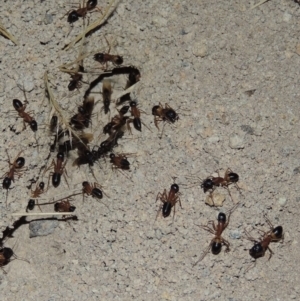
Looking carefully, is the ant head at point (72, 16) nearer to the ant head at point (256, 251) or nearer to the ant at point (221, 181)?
the ant at point (221, 181)

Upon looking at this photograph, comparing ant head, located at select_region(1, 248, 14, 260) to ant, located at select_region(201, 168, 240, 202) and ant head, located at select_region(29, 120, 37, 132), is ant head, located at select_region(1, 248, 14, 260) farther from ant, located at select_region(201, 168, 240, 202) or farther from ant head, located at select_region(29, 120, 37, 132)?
ant, located at select_region(201, 168, 240, 202)

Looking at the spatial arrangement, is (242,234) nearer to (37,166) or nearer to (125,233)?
(125,233)

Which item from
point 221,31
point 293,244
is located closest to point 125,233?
point 293,244

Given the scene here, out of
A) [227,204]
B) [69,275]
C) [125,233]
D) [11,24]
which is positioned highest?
[11,24]

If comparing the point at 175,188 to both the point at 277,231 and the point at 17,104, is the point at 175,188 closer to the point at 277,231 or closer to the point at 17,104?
the point at 277,231

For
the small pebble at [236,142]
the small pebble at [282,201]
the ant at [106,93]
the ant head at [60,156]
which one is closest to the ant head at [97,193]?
the ant head at [60,156]

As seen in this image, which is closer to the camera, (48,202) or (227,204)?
(227,204)

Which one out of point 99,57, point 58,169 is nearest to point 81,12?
point 99,57

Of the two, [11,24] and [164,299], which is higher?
[11,24]
